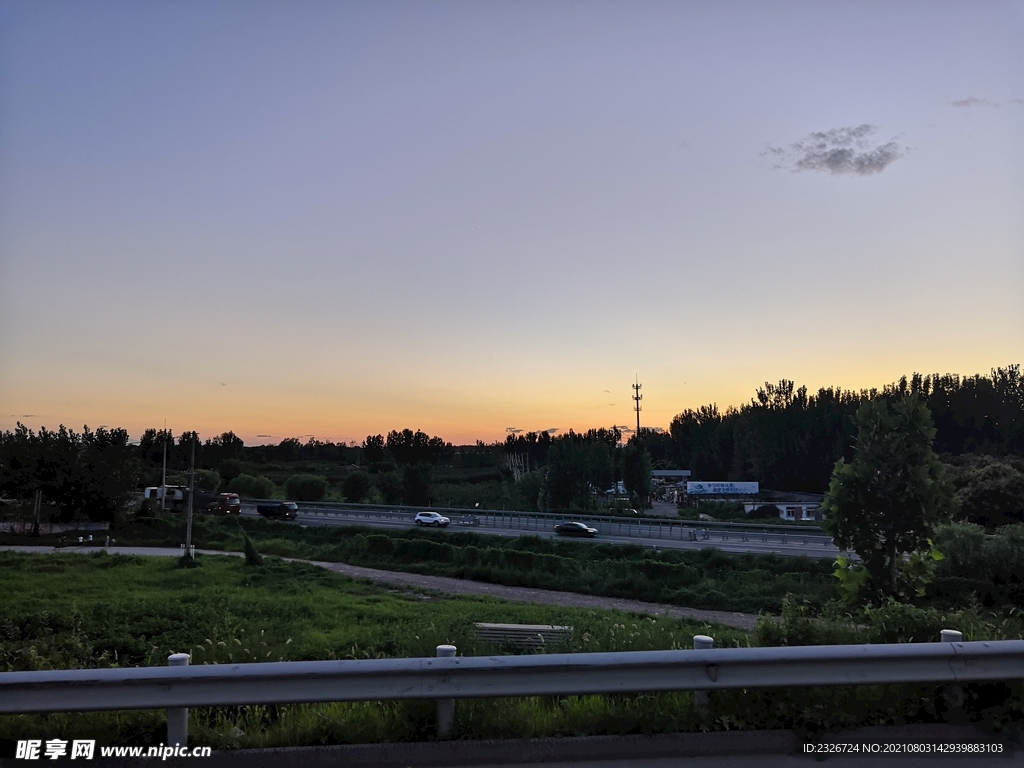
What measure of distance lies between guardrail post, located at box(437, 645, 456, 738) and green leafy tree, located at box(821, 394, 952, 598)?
33.1 feet

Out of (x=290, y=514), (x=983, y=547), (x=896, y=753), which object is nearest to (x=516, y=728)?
(x=896, y=753)

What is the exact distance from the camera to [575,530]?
5025cm

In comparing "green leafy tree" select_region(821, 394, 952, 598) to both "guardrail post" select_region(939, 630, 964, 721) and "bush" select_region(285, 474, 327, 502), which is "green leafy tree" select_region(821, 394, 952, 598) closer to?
"guardrail post" select_region(939, 630, 964, 721)

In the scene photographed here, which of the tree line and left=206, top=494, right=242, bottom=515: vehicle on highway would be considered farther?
the tree line

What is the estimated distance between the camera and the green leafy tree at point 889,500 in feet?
42.7

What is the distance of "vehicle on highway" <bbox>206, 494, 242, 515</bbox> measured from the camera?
64.4 metres

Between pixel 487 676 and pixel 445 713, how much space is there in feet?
1.43

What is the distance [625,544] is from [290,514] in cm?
3191

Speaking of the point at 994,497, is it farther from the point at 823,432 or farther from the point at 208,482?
the point at 208,482

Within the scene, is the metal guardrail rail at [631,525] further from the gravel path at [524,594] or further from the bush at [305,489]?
the gravel path at [524,594]

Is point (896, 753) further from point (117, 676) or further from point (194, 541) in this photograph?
point (194, 541)

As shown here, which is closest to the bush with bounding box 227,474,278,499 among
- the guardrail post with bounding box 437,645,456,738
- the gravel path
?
the gravel path

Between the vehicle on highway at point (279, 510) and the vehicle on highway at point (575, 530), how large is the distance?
83.0 feet

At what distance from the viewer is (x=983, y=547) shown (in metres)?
26.2
